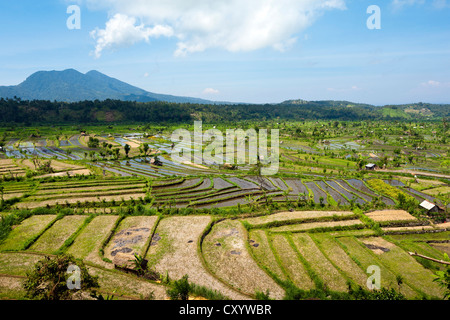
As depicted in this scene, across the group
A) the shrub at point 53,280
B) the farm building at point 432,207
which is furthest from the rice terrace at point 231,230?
the shrub at point 53,280

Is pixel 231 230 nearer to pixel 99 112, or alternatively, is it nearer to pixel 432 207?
pixel 432 207

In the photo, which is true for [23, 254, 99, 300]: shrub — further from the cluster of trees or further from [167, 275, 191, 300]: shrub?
the cluster of trees

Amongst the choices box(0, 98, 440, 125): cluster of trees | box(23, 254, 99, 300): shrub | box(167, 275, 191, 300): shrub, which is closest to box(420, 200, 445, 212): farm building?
box(167, 275, 191, 300): shrub

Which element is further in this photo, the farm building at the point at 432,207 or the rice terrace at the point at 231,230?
the farm building at the point at 432,207

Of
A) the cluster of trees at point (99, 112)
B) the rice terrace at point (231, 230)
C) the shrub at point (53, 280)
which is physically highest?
the cluster of trees at point (99, 112)

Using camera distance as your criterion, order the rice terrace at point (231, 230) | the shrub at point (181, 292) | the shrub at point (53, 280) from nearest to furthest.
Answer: the shrub at point (53, 280) < the shrub at point (181, 292) < the rice terrace at point (231, 230)

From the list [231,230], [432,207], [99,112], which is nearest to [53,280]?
[231,230]

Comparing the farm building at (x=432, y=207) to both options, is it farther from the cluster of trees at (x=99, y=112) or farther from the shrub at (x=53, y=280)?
the cluster of trees at (x=99, y=112)

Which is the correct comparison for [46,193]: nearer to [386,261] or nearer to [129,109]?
[386,261]
